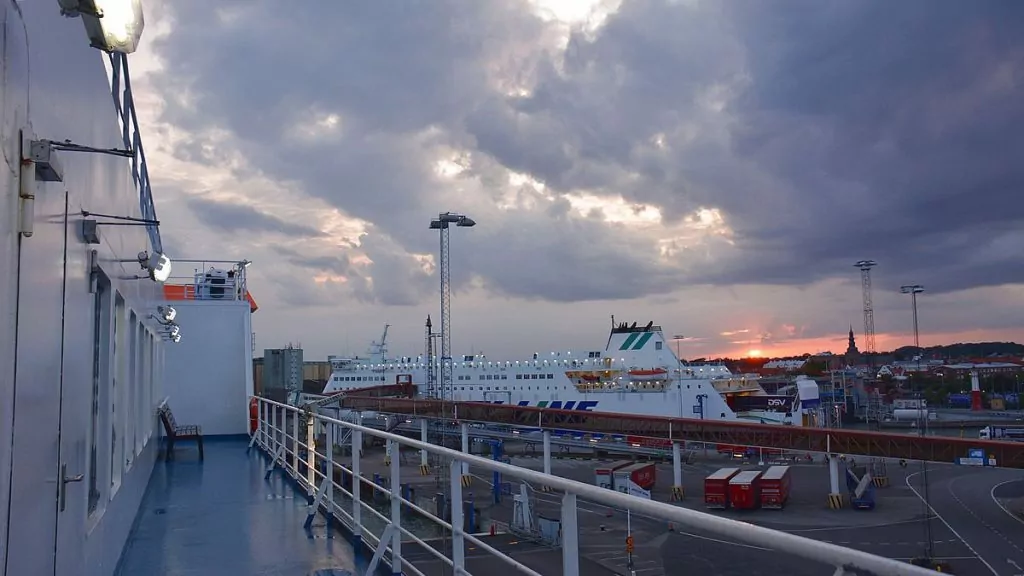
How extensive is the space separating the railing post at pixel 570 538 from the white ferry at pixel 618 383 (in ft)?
129

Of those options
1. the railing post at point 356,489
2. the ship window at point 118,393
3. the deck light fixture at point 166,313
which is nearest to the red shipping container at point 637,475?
the deck light fixture at point 166,313

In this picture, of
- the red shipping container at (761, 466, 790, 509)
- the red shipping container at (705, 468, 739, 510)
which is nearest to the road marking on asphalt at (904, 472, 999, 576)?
the red shipping container at (761, 466, 790, 509)

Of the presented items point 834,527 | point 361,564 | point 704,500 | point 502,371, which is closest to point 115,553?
point 361,564

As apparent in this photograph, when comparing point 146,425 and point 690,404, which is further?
point 690,404

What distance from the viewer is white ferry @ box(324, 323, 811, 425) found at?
4372cm

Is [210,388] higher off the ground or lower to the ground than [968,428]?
higher

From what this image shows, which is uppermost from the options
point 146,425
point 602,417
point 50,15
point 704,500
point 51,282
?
point 50,15

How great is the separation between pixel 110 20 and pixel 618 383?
146 feet

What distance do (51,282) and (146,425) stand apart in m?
5.69

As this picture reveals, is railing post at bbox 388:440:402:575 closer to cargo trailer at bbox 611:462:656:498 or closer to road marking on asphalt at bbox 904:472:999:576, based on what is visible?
road marking on asphalt at bbox 904:472:999:576

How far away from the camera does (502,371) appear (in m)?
50.8

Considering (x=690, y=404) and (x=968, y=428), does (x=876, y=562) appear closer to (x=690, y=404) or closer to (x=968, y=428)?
(x=690, y=404)

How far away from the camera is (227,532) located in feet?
17.5

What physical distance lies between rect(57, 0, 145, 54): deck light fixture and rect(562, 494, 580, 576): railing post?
1.78m
